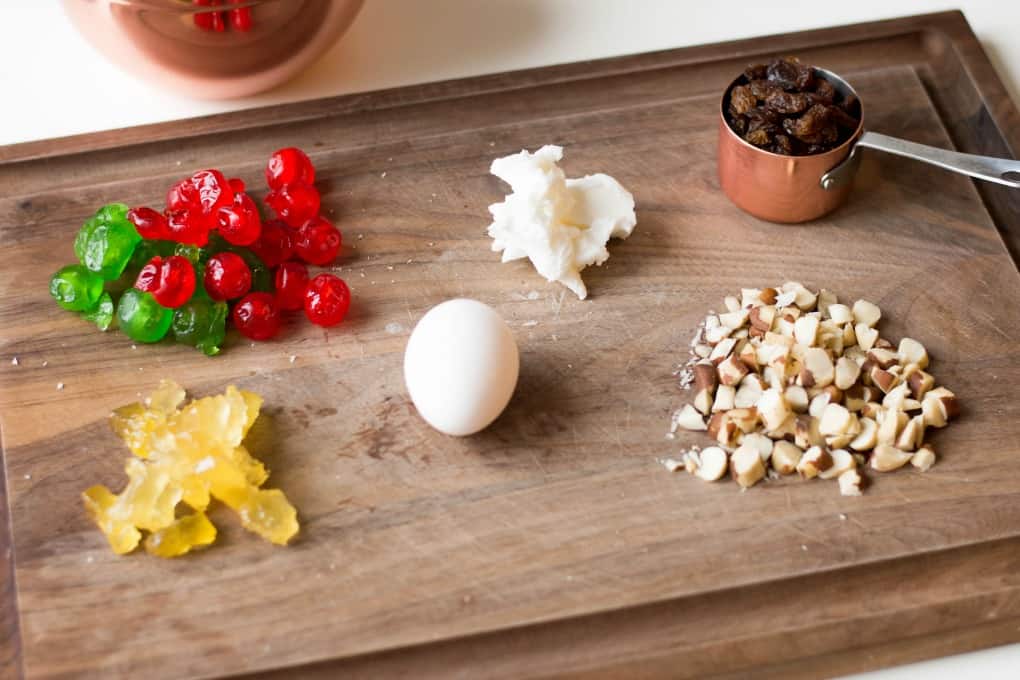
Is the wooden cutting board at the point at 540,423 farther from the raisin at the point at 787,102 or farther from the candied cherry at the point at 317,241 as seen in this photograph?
the raisin at the point at 787,102

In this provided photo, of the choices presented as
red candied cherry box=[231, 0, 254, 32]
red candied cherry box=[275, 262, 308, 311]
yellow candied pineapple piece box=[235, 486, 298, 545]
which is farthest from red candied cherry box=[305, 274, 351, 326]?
red candied cherry box=[231, 0, 254, 32]

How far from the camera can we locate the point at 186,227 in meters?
1.42

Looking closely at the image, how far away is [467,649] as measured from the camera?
121 cm

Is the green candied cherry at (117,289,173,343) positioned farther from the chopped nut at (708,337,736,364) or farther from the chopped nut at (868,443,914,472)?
the chopped nut at (868,443,914,472)

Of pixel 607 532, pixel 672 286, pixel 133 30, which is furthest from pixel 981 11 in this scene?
pixel 133 30

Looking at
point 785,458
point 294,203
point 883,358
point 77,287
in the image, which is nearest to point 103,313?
point 77,287

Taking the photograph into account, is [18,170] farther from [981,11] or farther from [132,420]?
[981,11]

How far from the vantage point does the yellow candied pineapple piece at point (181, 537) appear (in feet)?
4.13

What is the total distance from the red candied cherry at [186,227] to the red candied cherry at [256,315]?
0.09 metres

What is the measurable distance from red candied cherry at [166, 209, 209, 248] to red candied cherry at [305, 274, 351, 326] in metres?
0.14

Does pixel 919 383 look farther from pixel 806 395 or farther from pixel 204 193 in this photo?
pixel 204 193

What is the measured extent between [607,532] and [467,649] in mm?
186

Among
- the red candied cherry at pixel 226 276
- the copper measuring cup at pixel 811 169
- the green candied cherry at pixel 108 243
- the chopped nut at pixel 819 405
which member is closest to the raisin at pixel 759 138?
the copper measuring cup at pixel 811 169

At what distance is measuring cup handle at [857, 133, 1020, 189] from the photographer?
1469mm
